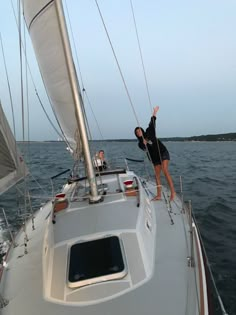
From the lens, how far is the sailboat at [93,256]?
421cm

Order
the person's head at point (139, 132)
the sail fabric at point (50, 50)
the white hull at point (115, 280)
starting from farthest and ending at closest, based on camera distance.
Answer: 1. the person's head at point (139, 132)
2. the sail fabric at point (50, 50)
3. the white hull at point (115, 280)

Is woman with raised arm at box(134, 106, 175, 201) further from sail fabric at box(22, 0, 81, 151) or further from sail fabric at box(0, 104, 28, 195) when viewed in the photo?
sail fabric at box(0, 104, 28, 195)

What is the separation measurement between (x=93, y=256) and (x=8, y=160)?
2.43 meters

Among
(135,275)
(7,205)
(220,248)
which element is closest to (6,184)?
(135,275)

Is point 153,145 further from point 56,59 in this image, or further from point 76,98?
point 56,59

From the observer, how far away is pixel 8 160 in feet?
19.9

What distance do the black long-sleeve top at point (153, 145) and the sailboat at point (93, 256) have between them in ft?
4.53

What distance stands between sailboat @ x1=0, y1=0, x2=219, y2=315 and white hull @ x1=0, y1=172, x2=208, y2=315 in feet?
0.04

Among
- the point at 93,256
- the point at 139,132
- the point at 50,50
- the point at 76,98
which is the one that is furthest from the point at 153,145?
the point at 93,256

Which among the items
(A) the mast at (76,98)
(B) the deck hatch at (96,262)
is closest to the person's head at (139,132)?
(A) the mast at (76,98)

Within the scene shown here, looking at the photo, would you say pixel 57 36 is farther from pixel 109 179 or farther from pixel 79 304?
pixel 79 304

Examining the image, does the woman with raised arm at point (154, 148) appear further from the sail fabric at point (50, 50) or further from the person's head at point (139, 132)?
the sail fabric at point (50, 50)

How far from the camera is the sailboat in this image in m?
4.21

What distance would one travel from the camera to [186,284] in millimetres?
4559
